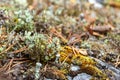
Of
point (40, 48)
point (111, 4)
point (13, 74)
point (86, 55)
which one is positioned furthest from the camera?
point (111, 4)

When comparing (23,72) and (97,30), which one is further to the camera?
(97,30)

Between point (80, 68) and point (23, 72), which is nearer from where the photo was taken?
point (23, 72)

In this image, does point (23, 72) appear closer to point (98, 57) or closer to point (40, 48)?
point (40, 48)

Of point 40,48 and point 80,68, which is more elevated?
point 40,48

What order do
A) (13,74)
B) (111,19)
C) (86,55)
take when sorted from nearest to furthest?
(13,74) < (86,55) < (111,19)

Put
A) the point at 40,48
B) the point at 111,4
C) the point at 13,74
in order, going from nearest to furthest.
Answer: the point at 13,74, the point at 40,48, the point at 111,4

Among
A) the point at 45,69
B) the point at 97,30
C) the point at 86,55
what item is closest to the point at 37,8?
the point at 97,30

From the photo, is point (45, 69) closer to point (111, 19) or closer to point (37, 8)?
point (37, 8)

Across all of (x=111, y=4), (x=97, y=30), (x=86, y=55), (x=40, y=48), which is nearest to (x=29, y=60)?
(x=40, y=48)

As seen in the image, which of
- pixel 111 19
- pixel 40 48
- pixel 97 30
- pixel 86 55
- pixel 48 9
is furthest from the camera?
pixel 111 19
